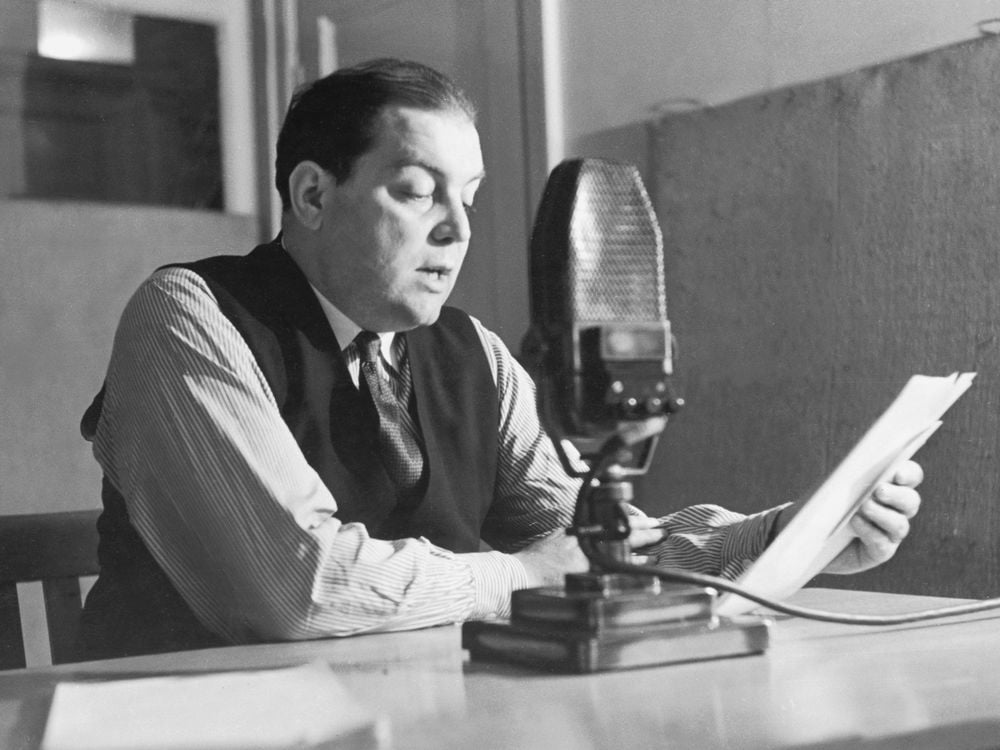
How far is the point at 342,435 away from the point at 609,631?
79 cm

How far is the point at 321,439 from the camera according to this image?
157 cm

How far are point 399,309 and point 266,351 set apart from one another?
208mm

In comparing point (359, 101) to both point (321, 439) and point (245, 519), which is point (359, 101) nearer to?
point (321, 439)

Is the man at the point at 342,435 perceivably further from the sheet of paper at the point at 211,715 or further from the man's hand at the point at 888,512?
the sheet of paper at the point at 211,715

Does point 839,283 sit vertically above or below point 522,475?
above

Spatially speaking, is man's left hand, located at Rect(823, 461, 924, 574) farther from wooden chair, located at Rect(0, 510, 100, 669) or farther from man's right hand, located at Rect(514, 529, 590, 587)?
wooden chair, located at Rect(0, 510, 100, 669)

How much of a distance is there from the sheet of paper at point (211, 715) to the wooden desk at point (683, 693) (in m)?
0.02

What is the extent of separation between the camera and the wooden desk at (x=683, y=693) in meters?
0.68

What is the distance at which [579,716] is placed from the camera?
0.72 metres

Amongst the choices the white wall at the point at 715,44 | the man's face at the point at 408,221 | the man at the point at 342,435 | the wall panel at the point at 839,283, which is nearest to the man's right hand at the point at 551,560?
the man at the point at 342,435

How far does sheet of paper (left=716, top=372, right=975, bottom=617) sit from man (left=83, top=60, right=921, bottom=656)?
0.48 ft

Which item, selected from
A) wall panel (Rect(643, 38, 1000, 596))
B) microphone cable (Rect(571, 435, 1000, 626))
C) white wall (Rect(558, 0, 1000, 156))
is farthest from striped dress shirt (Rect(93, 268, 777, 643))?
white wall (Rect(558, 0, 1000, 156))

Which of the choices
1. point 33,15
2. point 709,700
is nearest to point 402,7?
point 33,15

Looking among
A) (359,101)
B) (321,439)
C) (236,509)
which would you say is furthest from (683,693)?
(359,101)
